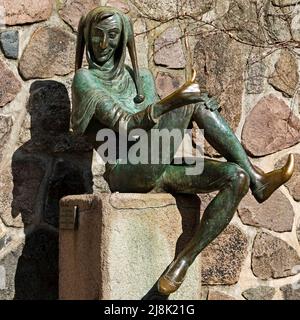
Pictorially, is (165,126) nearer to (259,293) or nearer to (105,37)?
(105,37)

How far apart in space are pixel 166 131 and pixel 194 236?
0.36 meters

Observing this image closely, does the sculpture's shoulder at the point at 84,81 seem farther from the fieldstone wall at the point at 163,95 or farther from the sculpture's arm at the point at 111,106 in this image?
the fieldstone wall at the point at 163,95

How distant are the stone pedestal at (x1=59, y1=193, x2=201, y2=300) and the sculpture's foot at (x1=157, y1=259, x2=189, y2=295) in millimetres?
63

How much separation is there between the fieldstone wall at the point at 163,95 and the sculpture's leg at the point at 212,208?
28.1 inches

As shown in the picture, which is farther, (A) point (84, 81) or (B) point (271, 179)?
(A) point (84, 81)

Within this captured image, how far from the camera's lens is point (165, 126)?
2791mm

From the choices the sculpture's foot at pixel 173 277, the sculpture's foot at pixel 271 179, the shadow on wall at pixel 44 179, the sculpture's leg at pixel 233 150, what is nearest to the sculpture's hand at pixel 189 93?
the sculpture's leg at pixel 233 150

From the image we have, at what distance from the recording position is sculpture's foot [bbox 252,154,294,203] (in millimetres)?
2799

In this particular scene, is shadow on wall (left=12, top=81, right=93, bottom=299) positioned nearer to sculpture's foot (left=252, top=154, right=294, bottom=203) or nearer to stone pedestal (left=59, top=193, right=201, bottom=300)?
stone pedestal (left=59, top=193, right=201, bottom=300)

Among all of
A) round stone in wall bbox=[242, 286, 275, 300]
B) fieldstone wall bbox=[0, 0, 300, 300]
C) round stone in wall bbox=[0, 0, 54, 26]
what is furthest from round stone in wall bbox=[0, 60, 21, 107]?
round stone in wall bbox=[242, 286, 275, 300]

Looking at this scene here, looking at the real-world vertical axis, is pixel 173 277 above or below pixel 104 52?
below

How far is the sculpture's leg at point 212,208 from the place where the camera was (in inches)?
108

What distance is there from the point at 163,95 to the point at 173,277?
3.47 feet

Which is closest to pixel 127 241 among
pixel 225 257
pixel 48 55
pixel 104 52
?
pixel 104 52
